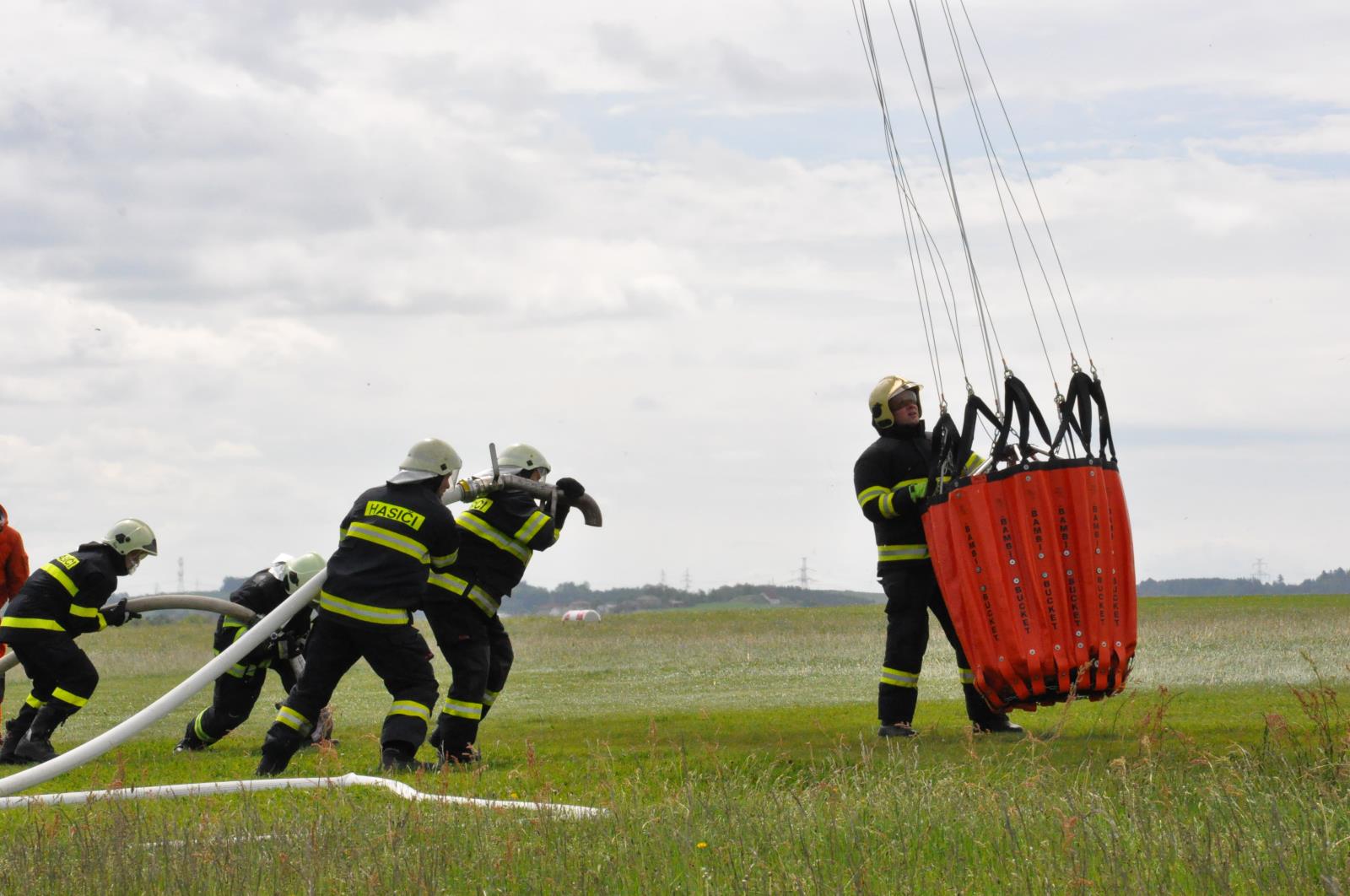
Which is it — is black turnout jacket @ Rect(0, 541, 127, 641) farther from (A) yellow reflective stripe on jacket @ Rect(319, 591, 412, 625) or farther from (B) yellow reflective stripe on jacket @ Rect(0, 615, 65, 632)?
(A) yellow reflective stripe on jacket @ Rect(319, 591, 412, 625)

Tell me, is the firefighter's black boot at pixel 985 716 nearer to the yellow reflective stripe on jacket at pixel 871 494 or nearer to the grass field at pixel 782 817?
the grass field at pixel 782 817

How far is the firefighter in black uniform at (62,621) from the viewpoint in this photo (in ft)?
39.2

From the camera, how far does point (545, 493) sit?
11172mm

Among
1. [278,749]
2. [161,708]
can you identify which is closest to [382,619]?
[278,749]

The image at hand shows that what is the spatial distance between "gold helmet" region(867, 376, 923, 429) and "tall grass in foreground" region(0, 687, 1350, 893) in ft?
12.9

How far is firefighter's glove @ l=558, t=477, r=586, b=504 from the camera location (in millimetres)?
11312

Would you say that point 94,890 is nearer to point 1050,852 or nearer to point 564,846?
point 564,846

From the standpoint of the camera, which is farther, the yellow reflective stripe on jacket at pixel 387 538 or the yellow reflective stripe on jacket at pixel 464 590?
the yellow reflective stripe on jacket at pixel 464 590

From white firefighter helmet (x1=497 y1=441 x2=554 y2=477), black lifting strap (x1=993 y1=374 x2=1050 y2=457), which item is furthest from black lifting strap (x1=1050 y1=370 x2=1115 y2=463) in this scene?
white firefighter helmet (x1=497 y1=441 x2=554 y2=477)

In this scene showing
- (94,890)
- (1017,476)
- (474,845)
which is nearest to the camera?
(94,890)

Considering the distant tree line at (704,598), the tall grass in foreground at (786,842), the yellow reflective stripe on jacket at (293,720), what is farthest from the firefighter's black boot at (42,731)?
the distant tree line at (704,598)

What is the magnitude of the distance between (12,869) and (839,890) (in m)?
3.40

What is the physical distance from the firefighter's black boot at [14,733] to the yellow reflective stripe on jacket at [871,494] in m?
6.88

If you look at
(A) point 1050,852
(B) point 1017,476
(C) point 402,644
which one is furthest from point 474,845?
(B) point 1017,476
